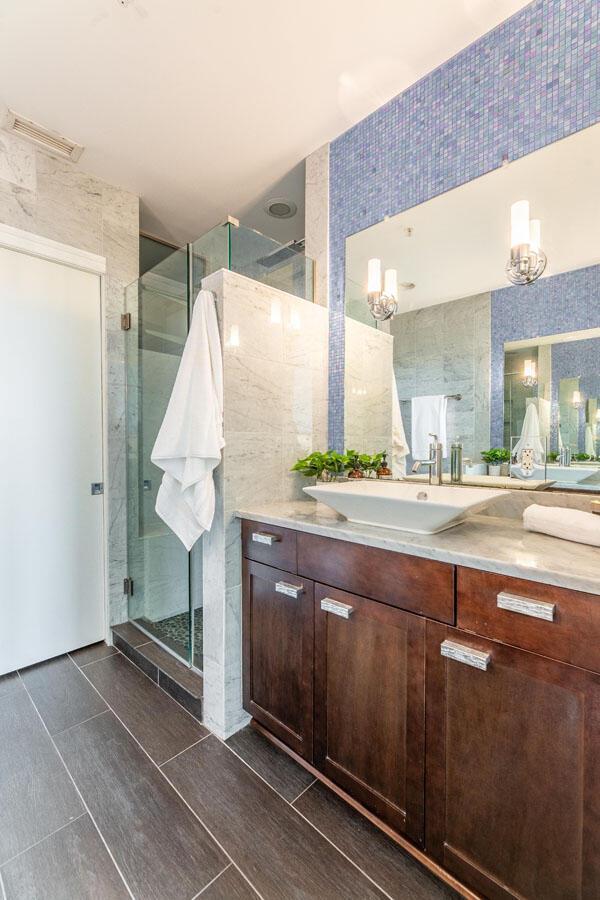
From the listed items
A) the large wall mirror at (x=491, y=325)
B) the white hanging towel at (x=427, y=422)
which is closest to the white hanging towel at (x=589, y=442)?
the large wall mirror at (x=491, y=325)

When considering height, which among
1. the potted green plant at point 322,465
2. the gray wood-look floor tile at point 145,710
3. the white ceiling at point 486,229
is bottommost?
the gray wood-look floor tile at point 145,710

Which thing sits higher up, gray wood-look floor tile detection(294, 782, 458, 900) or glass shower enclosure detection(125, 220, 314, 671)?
glass shower enclosure detection(125, 220, 314, 671)

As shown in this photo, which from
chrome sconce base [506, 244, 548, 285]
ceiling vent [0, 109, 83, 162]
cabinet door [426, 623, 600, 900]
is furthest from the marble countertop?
ceiling vent [0, 109, 83, 162]

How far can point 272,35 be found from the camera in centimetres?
149

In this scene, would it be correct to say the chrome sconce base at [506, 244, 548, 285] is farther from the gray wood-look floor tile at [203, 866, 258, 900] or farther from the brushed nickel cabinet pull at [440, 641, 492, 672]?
the gray wood-look floor tile at [203, 866, 258, 900]

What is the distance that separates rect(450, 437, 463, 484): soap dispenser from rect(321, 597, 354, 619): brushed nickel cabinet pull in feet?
2.40

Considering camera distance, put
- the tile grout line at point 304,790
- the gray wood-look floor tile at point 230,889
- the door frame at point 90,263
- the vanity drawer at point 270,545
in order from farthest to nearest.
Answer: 1. the door frame at point 90,263
2. the vanity drawer at point 270,545
3. the tile grout line at point 304,790
4. the gray wood-look floor tile at point 230,889

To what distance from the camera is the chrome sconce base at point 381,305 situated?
1840mm

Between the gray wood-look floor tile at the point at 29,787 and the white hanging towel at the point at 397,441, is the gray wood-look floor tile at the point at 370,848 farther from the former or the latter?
the white hanging towel at the point at 397,441

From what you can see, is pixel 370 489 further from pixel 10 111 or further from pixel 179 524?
pixel 10 111

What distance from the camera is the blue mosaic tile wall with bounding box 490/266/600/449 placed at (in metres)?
1.32

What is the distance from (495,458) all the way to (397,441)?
0.43 meters

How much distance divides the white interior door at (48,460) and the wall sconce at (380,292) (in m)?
1.59

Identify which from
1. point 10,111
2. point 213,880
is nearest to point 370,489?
point 213,880
